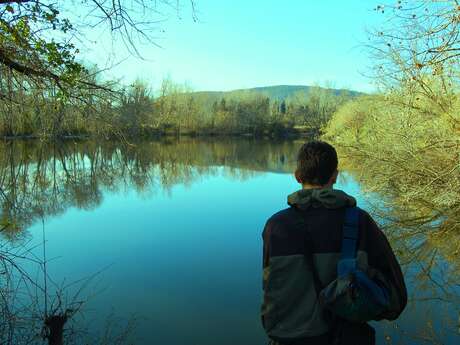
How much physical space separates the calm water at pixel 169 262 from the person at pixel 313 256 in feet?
8.66

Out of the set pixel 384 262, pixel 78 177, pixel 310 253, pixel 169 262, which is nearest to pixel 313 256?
pixel 310 253

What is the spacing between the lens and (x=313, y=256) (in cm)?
158

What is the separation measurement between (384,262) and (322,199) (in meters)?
0.36

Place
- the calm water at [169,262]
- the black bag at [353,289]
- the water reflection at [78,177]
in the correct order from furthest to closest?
the water reflection at [78,177] → the calm water at [169,262] → the black bag at [353,289]

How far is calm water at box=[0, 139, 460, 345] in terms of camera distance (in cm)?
435

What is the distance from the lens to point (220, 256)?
6848mm

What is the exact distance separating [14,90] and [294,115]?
2381 inches

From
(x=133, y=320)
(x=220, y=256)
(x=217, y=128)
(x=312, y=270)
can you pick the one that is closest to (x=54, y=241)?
(x=220, y=256)

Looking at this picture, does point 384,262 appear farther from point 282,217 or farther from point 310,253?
point 282,217

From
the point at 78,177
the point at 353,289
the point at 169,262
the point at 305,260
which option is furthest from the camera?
the point at 78,177

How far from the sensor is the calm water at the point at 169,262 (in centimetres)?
435

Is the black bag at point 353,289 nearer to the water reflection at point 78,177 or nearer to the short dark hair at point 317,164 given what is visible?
the short dark hair at point 317,164

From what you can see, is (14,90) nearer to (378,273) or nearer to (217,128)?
(378,273)

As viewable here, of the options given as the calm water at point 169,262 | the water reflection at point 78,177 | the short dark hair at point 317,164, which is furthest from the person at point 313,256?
the water reflection at point 78,177
